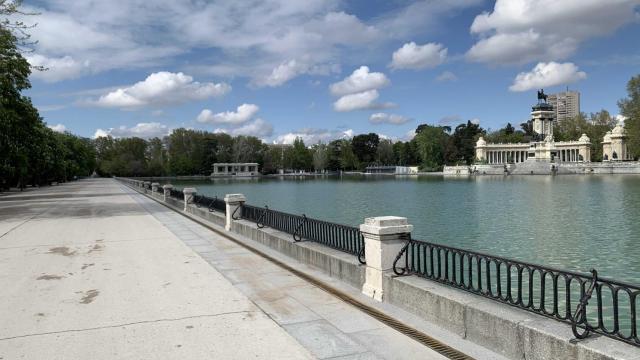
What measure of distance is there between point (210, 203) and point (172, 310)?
15.3 meters

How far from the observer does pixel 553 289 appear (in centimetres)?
630

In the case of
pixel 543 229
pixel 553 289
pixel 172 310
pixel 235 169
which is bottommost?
pixel 543 229

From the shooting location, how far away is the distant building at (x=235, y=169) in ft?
595

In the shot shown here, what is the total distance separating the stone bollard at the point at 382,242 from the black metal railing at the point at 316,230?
0.83 meters

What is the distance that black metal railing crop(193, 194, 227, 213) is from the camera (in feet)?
69.2

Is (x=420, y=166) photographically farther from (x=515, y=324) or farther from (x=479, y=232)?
(x=515, y=324)

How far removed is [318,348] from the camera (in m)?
6.07

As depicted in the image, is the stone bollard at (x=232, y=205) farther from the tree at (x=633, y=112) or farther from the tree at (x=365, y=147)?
the tree at (x=365, y=147)

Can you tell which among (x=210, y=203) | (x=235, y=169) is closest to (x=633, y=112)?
(x=210, y=203)

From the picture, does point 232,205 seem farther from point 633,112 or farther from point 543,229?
point 633,112

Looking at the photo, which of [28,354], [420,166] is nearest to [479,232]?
[28,354]

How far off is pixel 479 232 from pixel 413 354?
55.3ft

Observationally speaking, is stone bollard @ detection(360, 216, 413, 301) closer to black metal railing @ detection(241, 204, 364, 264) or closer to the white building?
black metal railing @ detection(241, 204, 364, 264)

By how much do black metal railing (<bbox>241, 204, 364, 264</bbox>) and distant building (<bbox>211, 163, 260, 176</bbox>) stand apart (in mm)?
166384
